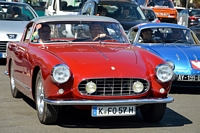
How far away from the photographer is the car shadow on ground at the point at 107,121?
293 inches

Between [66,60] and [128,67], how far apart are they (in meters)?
0.78

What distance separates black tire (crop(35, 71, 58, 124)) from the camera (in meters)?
7.11

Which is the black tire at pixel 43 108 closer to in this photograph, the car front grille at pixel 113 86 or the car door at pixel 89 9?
the car front grille at pixel 113 86

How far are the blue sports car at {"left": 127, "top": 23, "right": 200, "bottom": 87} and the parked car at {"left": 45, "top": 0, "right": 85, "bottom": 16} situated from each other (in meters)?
→ 8.89

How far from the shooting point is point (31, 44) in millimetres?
8352

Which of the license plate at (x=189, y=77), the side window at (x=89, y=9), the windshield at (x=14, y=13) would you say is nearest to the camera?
the license plate at (x=189, y=77)

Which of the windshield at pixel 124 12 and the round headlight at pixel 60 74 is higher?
the round headlight at pixel 60 74

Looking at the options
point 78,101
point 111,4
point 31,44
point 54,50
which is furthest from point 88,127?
point 111,4

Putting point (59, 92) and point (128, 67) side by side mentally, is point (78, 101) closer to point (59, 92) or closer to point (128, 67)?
point (59, 92)

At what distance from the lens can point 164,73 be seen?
7.25 m

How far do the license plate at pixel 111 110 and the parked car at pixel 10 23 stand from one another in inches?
312

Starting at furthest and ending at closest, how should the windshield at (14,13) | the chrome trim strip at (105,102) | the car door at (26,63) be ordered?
1. the windshield at (14,13)
2. the car door at (26,63)
3. the chrome trim strip at (105,102)

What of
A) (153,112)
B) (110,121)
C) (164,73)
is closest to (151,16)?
(110,121)

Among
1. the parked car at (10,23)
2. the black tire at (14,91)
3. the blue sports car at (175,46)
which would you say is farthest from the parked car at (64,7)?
the black tire at (14,91)
